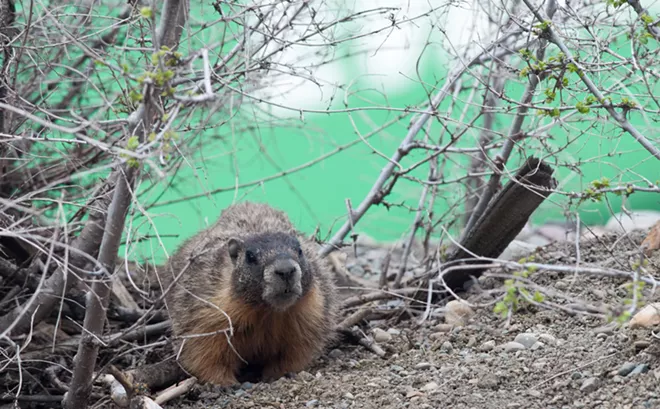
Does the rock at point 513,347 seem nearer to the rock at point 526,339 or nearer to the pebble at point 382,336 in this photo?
the rock at point 526,339

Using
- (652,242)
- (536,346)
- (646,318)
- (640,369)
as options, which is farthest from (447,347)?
(652,242)

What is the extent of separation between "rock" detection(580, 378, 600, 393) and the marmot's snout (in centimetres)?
183

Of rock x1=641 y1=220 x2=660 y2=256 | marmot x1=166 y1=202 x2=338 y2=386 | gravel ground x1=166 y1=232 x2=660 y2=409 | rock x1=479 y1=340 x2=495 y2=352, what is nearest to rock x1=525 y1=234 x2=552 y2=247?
gravel ground x1=166 y1=232 x2=660 y2=409

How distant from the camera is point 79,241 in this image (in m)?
4.23

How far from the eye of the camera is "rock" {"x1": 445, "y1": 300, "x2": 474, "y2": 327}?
509 centimetres

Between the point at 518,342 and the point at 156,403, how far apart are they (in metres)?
2.06

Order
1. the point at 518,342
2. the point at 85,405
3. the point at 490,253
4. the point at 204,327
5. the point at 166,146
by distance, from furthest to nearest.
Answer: the point at 490,253
the point at 204,327
the point at 518,342
the point at 85,405
the point at 166,146

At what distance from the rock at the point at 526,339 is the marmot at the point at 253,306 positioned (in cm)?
133

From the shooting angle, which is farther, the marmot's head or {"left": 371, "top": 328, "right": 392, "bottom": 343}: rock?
{"left": 371, "top": 328, "right": 392, "bottom": 343}: rock

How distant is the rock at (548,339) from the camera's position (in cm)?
427

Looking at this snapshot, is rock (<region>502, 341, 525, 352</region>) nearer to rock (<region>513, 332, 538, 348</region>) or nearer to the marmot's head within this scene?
rock (<region>513, 332, 538, 348</region>)

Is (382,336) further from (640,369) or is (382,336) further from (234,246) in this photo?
(640,369)

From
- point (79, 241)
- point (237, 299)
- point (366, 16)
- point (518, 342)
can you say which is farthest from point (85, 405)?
point (366, 16)

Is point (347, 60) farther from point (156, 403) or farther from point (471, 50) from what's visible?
point (156, 403)
